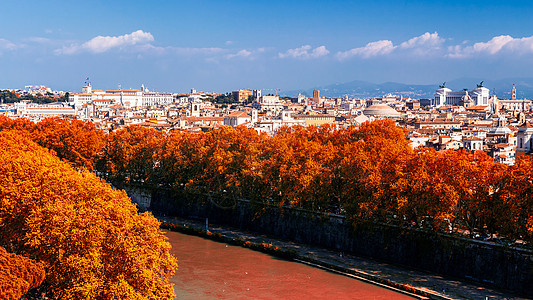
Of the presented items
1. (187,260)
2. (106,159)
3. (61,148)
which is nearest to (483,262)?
(187,260)

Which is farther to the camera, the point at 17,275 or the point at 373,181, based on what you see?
the point at 373,181

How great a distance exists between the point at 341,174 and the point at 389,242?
4.00 meters

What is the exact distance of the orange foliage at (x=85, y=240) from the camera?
16.5m

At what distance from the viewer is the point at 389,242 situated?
2628cm

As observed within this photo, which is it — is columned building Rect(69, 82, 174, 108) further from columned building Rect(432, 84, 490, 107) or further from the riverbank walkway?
the riverbank walkway

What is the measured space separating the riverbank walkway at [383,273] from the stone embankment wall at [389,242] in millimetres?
454

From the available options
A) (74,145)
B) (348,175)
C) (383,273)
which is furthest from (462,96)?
(383,273)

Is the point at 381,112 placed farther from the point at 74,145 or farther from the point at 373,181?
the point at 373,181

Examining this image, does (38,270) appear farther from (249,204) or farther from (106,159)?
(106,159)

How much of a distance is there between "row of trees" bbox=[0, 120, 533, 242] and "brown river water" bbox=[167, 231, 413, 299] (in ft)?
11.3

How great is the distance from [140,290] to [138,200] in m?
23.3

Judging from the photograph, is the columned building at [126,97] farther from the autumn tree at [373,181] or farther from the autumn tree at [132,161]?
the autumn tree at [373,181]

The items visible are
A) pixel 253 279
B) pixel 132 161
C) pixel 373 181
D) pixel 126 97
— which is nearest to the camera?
pixel 253 279

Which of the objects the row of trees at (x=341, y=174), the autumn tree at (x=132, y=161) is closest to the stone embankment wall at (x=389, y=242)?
the row of trees at (x=341, y=174)
